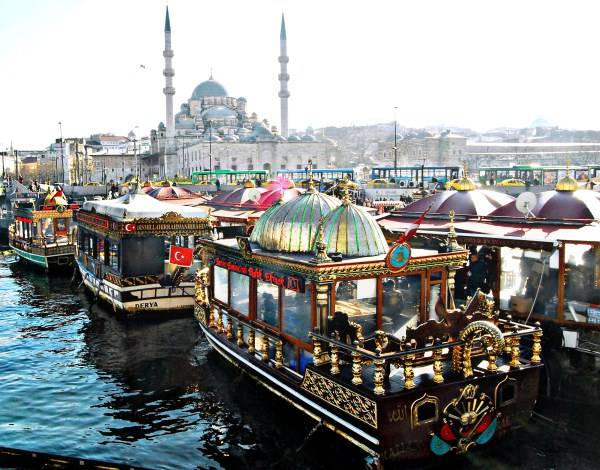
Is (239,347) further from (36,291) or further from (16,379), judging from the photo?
(36,291)

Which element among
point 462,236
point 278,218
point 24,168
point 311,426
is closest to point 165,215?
point 278,218

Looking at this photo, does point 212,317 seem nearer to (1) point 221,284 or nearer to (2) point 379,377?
(1) point 221,284

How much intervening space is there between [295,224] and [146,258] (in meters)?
7.07

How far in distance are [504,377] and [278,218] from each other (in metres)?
3.94

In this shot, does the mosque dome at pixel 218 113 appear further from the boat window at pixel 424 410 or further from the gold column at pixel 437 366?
the boat window at pixel 424 410

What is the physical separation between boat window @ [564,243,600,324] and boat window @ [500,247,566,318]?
22 cm

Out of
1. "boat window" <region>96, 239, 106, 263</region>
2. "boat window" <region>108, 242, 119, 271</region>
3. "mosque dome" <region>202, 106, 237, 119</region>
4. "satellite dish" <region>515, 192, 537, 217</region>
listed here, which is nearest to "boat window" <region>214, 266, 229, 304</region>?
"boat window" <region>108, 242, 119, 271</region>

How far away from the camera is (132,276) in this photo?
14422mm

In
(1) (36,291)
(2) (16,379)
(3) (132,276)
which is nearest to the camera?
(2) (16,379)

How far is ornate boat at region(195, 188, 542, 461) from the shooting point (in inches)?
258

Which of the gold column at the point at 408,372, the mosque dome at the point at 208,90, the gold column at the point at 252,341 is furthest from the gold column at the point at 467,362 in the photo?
the mosque dome at the point at 208,90

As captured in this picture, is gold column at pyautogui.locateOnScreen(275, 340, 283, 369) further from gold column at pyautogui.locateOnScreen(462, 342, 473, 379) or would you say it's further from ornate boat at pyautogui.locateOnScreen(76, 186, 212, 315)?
ornate boat at pyautogui.locateOnScreen(76, 186, 212, 315)

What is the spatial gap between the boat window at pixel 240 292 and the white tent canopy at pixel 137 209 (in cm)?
549

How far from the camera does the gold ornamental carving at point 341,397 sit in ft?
20.9
